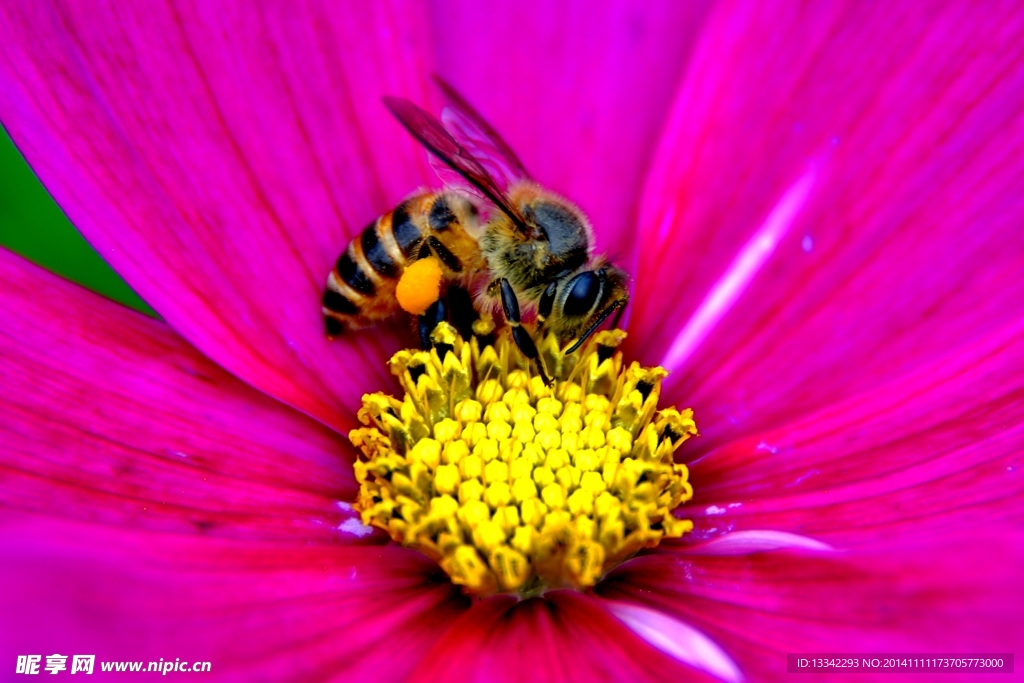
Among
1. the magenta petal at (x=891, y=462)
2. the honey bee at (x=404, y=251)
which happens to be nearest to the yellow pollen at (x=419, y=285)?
the honey bee at (x=404, y=251)

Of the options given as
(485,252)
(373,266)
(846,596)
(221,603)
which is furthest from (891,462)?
(221,603)

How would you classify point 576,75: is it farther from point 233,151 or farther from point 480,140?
point 233,151

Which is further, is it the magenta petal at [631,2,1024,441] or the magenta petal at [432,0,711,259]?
the magenta petal at [432,0,711,259]

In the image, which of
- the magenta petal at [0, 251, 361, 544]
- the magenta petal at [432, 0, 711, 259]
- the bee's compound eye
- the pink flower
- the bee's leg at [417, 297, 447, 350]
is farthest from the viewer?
the magenta petal at [432, 0, 711, 259]

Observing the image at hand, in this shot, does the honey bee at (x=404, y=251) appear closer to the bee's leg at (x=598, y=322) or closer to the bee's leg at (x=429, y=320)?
the bee's leg at (x=429, y=320)

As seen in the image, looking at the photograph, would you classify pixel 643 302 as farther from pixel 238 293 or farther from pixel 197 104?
pixel 197 104

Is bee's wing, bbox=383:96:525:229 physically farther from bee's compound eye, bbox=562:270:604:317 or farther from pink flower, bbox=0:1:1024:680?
pink flower, bbox=0:1:1024:680

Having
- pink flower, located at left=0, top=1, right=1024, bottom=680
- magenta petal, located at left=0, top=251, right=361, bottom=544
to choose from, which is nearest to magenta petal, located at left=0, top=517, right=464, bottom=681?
pink flower, located at left=0, top=1, right=1024, bottom=680
